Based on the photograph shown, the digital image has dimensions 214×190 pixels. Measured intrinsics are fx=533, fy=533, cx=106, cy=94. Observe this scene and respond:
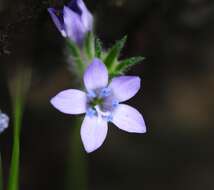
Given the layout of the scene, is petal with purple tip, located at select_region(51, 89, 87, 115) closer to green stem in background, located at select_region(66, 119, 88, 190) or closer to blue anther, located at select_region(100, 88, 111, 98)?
blue anther, located at select_region(100, 88, 111, 98)

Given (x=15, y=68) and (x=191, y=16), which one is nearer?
(x=15, y=68)

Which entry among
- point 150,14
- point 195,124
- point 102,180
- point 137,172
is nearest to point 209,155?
point 195,124

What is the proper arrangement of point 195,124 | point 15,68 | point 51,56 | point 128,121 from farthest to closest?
point 195,124
point 51,56
point 15,68
point 128,121

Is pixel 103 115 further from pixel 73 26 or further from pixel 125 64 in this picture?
pixel 73 26

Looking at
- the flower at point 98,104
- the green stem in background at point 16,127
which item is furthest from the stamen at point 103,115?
the green stem in background at point 16,127

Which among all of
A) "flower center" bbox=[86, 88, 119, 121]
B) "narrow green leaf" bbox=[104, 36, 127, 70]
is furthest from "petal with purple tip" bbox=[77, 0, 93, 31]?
"flower center" bbox=[86, 88, 119, 121]

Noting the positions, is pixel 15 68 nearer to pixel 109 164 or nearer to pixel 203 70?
pixel 109 164

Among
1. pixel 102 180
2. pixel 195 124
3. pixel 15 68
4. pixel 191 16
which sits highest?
pixel 191 16
